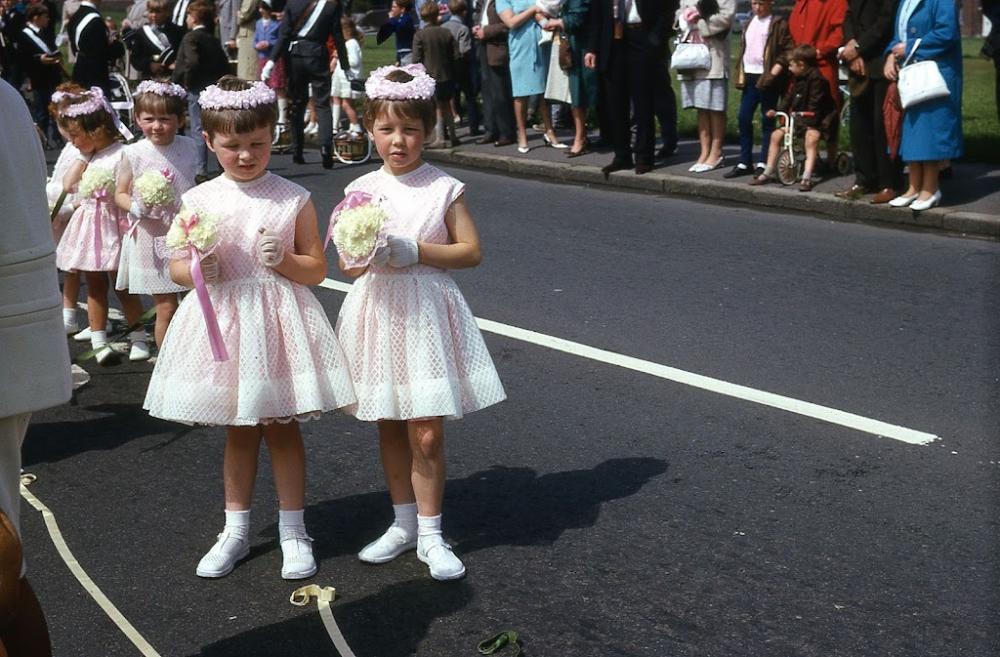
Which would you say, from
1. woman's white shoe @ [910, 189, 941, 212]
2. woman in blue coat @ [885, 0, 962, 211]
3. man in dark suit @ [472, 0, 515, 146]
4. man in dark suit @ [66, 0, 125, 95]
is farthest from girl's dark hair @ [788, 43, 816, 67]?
man in dark suit @ [66, 0, 125, 95]

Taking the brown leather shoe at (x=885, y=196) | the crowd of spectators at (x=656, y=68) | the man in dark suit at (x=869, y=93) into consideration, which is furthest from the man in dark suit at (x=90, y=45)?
the brown leather shoe at (x=885, y=196)

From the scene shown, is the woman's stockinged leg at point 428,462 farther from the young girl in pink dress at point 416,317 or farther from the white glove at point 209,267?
the white glove at point 209,267

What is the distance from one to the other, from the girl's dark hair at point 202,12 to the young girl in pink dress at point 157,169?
7.50 meters

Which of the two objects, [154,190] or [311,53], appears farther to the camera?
[311,53]

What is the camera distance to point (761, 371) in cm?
708

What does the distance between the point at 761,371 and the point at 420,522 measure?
2742 mm

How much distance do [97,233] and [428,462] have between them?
3.68 meters

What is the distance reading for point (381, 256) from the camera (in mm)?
4605

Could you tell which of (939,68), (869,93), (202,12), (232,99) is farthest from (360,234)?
(202,12)

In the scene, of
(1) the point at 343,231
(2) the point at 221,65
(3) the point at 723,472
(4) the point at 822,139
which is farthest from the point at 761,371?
(2) the point at 221,65

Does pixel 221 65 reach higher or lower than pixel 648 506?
higher

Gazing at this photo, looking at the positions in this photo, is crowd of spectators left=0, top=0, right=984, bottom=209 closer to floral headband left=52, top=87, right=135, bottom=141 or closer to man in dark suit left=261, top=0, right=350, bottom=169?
man in dark suit left=261, top=0, right=350, bottom=169

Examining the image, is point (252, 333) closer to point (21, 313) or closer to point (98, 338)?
point (21, 313)

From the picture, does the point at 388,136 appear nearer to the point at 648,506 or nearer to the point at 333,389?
the point at 333,389
